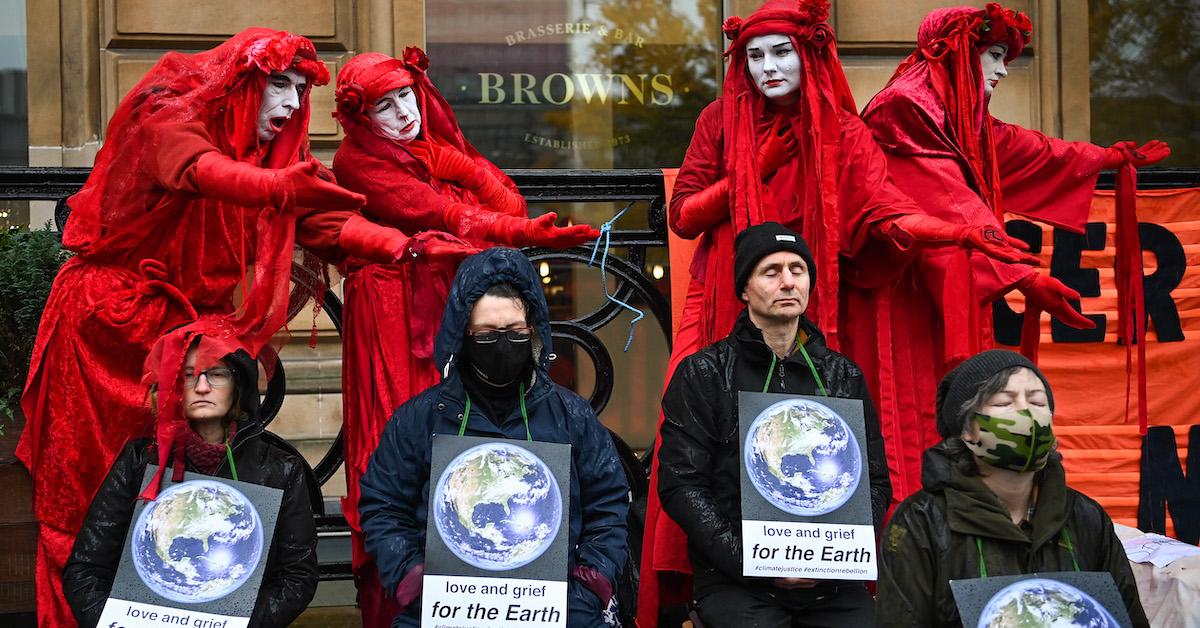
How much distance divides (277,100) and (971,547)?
257cm

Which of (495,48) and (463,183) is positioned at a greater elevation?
(495,48)

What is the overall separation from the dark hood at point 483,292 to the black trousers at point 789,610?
835mm

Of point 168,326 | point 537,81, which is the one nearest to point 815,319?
point 168,326

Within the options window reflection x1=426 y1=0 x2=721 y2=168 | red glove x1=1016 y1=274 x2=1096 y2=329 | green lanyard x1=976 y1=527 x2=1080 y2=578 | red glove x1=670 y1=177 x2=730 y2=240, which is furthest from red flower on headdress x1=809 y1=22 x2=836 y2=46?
window reflection x1=426 y1=0 x2=721 y2=168

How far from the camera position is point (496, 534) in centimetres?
376

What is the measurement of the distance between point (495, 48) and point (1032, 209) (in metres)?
3.44

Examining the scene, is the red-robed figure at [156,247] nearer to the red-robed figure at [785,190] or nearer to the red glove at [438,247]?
the red glove at [438,247]

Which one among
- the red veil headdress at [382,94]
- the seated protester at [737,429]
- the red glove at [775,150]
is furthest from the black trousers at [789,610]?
the red veil headdress at [382,94]

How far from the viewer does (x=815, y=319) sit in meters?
4.71

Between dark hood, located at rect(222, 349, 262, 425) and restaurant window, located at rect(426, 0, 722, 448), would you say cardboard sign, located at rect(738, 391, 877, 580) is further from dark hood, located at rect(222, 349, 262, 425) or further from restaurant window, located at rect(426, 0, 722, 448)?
restaurant window, located at rect(426, 0, 722, 448)

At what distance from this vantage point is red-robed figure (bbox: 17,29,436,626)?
14.7 ft

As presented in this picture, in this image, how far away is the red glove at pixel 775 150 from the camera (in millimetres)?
4816

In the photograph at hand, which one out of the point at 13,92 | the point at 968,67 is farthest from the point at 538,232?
the point at 13,92

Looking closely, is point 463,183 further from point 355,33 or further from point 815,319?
point 355,33
